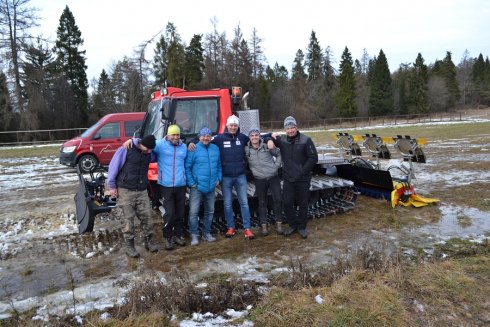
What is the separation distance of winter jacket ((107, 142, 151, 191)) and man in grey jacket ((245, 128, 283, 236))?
1632mm

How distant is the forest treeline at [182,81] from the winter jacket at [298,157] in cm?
2416

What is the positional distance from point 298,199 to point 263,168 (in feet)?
2.42

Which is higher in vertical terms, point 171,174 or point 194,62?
point 194,62

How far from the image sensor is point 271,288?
402 centimetres

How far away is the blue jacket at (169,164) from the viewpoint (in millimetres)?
5395

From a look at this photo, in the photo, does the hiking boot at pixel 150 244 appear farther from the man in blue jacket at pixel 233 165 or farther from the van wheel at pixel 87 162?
the van wheel at pixel 87 162

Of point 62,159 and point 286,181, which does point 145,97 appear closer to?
point 62,159

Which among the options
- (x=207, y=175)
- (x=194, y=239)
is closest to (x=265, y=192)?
(x=207, y=175)

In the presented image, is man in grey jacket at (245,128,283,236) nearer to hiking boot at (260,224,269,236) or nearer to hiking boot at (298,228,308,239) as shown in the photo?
hiking boot at (260,224,269,236)

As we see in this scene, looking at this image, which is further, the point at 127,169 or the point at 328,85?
the point at 328,85

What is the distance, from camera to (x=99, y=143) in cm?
1333

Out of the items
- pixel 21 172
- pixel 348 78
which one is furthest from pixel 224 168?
pixel 348 78

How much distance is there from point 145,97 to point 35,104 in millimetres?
9782

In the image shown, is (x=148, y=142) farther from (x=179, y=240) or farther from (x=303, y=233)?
(x=303, y=233)
